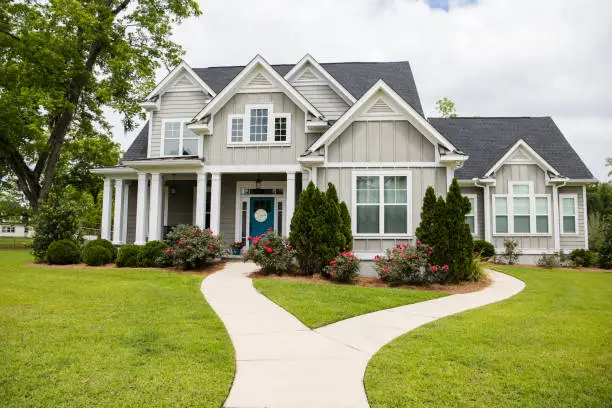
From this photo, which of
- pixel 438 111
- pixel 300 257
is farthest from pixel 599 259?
pixel 438 111

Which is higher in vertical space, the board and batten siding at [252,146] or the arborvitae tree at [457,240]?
the board and batten siding at [252,146]

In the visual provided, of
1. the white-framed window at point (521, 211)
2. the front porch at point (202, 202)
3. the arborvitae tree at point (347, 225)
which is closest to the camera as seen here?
the arborvitae tree at point (347, 225)

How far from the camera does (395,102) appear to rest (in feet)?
42.8

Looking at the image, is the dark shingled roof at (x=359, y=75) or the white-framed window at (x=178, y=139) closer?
the white-framed window at (x=178, y=139)

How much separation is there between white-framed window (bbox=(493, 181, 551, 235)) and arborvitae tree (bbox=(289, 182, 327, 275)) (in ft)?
32.9

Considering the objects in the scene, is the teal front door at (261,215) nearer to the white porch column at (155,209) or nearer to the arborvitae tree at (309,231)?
the white porch column at (155,209)

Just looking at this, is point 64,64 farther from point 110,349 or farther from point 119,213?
point 110,349

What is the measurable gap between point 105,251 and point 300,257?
730 cm

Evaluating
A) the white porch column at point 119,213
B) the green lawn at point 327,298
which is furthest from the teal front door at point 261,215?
the green lawn at point 327,298

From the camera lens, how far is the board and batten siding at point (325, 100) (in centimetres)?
1652

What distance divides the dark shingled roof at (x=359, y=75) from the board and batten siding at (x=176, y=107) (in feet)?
3.19

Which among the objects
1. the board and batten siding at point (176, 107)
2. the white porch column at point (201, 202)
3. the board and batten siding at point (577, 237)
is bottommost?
the board and batten siding at point (577, 237)

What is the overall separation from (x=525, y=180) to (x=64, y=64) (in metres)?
23.9

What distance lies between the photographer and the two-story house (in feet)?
42.8
